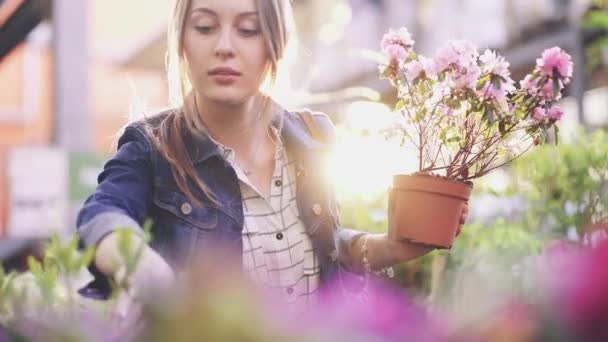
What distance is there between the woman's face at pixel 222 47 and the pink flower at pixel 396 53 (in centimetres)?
19

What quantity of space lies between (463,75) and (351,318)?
788mm

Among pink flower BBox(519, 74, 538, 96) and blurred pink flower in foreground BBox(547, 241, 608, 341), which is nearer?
blurred pink flower in foreground BBox(547, 241, 608, 341)

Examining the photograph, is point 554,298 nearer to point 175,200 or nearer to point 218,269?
point 218,269

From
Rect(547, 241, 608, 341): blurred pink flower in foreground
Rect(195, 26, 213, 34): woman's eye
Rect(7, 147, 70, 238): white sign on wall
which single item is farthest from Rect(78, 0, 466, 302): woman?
Rect(7, 147, 70, 238): white sign on wall

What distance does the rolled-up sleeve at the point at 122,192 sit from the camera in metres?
0.93

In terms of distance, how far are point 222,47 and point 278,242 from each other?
36 centimetres

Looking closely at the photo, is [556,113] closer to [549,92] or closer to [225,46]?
[549,92]

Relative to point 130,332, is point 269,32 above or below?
above

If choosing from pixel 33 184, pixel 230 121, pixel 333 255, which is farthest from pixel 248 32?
pixel 33 184

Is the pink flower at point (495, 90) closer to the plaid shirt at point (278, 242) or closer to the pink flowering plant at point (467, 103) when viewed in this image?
the pink flowering plant at point (467, 103)

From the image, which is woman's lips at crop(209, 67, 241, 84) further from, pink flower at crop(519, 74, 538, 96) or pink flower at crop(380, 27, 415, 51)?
pink flower at crop(519, 74, 538, 96)

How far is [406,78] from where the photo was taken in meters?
1.28

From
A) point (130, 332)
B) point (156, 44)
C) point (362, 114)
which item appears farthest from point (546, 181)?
point (156, 44)

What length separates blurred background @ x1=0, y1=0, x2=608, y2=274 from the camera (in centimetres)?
257
